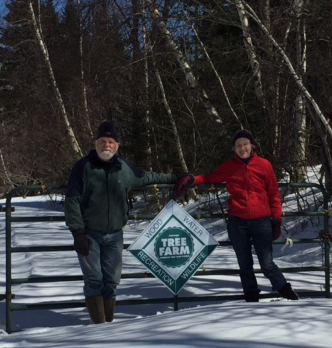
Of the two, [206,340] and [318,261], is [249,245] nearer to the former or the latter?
[206,340]

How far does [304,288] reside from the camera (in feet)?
25.8

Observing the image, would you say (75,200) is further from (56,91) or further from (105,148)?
(56,91)

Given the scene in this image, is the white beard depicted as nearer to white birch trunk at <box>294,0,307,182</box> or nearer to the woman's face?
the woman's face

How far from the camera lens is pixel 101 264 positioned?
19.7ft

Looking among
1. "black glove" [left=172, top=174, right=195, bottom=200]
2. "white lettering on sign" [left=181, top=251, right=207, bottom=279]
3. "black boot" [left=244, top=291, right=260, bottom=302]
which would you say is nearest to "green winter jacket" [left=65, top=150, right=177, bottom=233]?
"black glove" [left=172, top=174, right=195, bottom=200]

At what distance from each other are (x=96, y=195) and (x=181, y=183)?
34.8 inches

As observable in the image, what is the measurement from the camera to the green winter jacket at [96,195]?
19.0ft

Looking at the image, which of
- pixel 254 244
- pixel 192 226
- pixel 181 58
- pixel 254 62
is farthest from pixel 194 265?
pixel 181 58

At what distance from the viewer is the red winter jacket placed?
6324mm

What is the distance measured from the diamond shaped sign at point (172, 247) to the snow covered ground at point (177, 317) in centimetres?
36

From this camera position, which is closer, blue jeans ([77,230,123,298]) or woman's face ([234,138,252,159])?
blue jeans ([77,230,123,298])

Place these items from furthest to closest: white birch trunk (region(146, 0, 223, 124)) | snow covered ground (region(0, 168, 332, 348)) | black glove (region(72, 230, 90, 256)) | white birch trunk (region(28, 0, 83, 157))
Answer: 1. white birch trunk (region(28, 0, 83, 157))
2. white birch trunk (region(146, 0, 223, 124))
3. black glove (region(72, 230, 90, 256))
4. snow covered ground (region(0, 168, 332, 348))

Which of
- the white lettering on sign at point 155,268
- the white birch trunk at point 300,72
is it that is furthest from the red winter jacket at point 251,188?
the white birch trunk at point 300,72

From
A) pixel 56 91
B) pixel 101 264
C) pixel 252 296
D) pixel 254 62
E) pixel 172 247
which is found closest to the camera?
pixel 101 264
